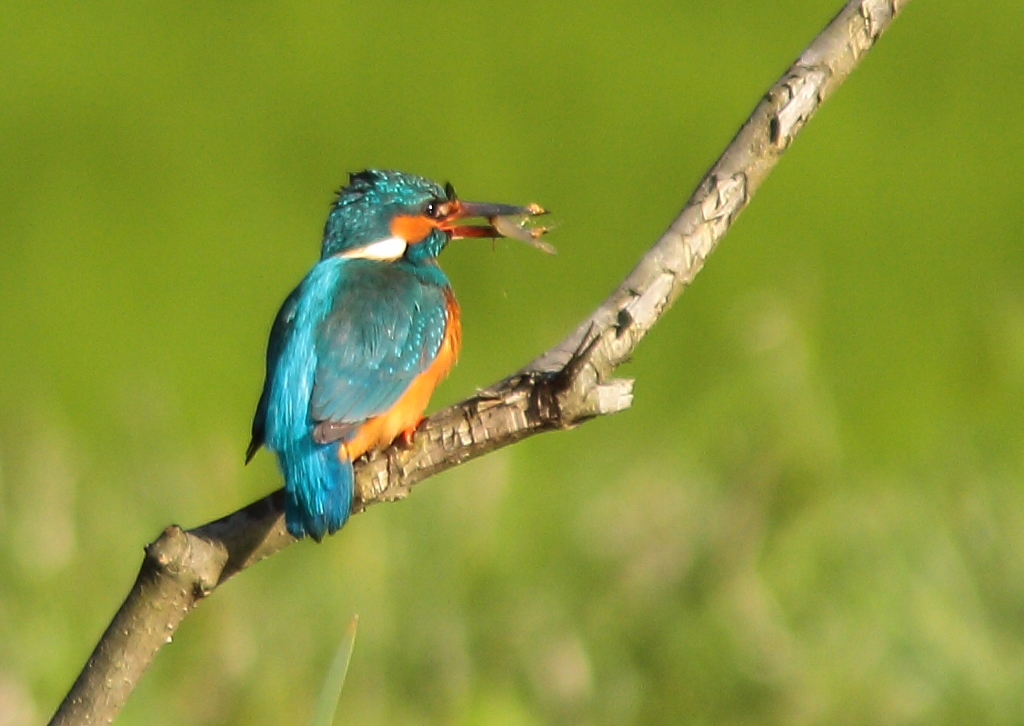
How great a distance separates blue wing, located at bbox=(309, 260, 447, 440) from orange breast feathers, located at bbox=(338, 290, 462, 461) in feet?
0.05

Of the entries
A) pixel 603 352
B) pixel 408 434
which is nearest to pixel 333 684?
pixel 603 352

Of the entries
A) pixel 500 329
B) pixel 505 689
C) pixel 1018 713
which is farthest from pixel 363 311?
pixel 500 329

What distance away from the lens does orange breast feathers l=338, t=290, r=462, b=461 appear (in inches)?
73.9

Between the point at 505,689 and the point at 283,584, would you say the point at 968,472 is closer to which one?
the point at 505,689

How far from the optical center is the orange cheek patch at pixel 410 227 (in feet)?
7.04

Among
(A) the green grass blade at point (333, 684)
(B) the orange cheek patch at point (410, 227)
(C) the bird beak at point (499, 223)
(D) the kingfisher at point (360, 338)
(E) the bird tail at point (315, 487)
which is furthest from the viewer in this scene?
(B) the orange cheek patch at point (410, 227)

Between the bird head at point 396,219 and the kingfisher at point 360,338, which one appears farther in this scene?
the bird head at point 396,219

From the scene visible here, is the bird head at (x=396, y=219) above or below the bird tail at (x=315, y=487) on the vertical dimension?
above

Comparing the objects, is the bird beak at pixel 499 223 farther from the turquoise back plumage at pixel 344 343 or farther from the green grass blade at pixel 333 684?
the green grass blade at pixel 333 684

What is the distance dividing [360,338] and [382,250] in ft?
0.75

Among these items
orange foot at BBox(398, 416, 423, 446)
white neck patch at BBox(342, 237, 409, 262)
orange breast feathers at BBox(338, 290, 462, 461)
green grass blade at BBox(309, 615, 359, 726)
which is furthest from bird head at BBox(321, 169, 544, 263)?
green grass blade at BBox(309, 615, 359, 726)

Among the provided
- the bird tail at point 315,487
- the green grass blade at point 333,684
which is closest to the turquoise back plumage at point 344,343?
the bird tail at point 315,487

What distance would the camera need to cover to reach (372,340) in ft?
6.42

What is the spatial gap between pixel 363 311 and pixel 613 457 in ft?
3.38
